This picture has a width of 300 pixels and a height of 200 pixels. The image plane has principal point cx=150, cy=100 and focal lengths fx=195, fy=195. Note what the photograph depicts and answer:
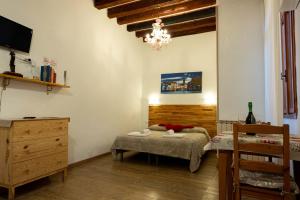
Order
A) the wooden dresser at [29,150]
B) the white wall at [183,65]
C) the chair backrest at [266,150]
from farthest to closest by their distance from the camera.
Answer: the white wall at [183,65] → the wooden dresser at [29,150] → the chair backrest at [266,150]

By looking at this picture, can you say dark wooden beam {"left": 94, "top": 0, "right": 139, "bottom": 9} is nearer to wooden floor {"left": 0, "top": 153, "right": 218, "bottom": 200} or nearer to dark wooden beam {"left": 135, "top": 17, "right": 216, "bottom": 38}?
dark wooden beam {"left": 135, "top": 17, "right": 216, "bottom": 38}

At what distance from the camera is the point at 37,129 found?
246 centimetres

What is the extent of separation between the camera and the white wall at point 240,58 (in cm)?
340

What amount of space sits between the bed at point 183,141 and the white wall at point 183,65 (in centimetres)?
35

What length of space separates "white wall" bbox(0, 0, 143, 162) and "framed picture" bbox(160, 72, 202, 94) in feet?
3.26

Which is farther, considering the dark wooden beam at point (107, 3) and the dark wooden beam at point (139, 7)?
the dark wooden beam at point (139, 7)

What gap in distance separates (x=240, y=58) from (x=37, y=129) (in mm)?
3410

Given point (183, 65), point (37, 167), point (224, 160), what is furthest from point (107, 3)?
point (224, 160)

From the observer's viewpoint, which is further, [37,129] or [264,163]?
[37,129]

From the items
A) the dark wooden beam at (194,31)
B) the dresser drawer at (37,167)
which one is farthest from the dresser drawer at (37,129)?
the dark wooden beam at (194,31)

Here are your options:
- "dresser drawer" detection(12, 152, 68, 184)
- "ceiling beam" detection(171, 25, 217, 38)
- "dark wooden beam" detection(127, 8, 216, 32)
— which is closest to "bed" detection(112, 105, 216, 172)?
"dresser drawer" detection(12, 152, 68, 184)

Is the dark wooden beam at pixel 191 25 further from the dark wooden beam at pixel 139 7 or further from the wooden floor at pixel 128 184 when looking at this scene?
the wooden floor at pixel 128 184

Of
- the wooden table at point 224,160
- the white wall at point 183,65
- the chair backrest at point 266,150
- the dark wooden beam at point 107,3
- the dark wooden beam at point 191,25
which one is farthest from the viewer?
the white wall at point 183,65

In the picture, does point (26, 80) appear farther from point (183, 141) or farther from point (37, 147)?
point (183, 141)
